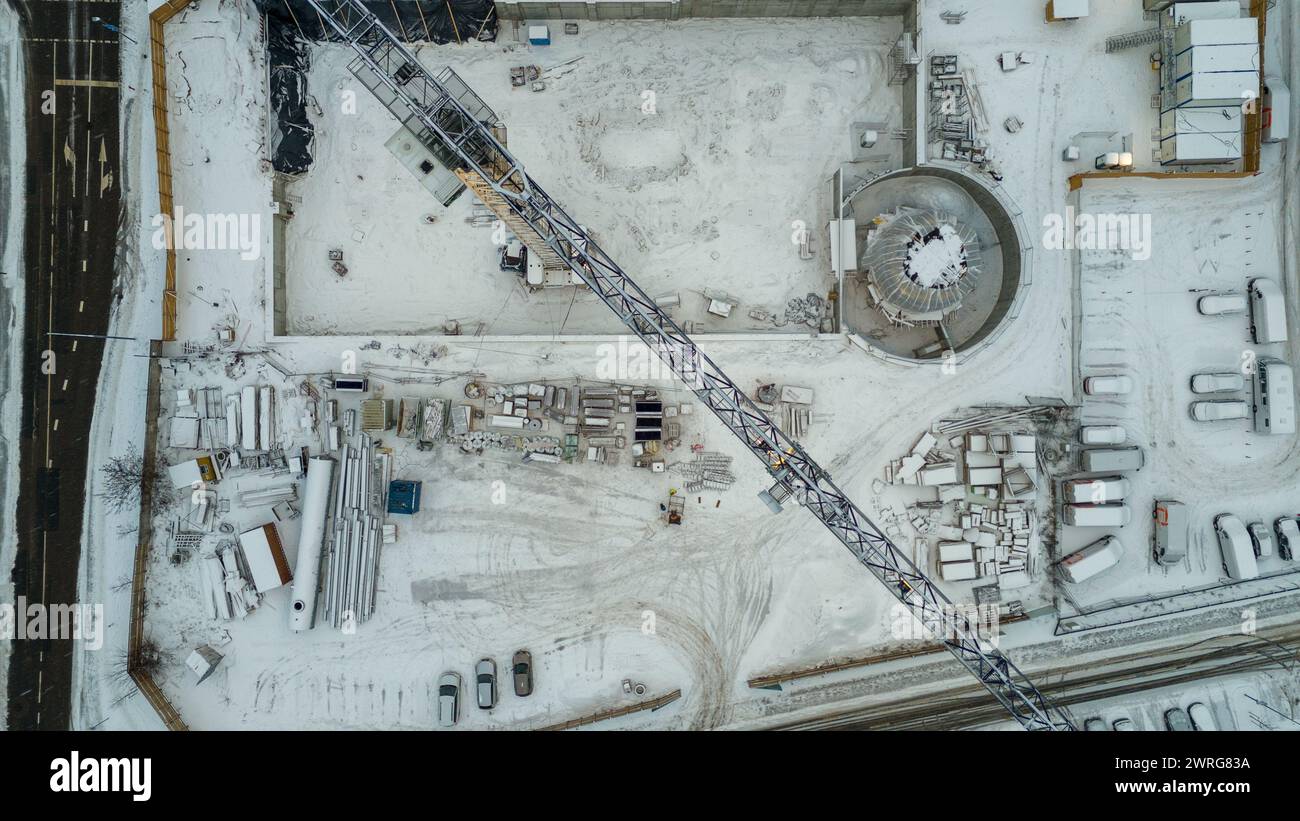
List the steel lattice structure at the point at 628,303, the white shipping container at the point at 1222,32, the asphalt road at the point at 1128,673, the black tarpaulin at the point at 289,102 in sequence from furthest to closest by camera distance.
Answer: the black tarpaulin at the point at 289,102 → the asphalt road at the point at 1128,673 → the white shipping container at the point at 1222,32 → the steel lattice structure at the point at 628,303

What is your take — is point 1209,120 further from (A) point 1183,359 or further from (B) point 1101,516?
(B) point 1101,516

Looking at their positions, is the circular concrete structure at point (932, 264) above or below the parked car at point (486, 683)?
above

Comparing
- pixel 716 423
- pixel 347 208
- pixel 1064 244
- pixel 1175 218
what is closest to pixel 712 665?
pixel 716 423

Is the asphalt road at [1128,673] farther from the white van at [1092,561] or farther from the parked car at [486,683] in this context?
the parked car at [486,683]

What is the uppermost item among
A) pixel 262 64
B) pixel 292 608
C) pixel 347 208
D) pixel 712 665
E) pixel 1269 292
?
pixel 262 64

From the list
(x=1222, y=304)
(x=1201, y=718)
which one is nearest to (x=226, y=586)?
(x=1201, y=718)

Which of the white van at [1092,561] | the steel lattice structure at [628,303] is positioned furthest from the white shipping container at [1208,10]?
the steel lattice structure at [628,303]

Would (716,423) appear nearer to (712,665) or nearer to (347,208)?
(712,665)
